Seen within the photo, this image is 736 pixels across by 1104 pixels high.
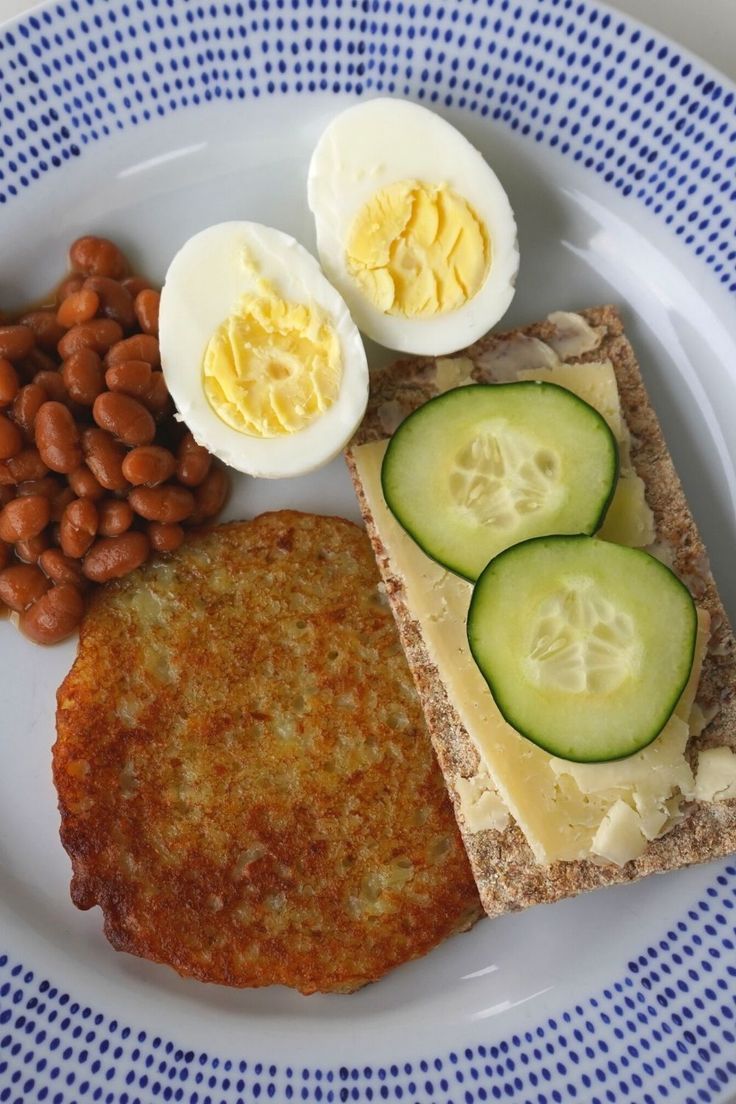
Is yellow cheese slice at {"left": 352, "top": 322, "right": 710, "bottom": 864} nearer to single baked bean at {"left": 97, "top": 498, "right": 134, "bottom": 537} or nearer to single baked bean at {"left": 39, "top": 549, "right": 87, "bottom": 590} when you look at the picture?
single baked bean at {"left": 97, "top": 498, "right": 134, "bottom": 537}

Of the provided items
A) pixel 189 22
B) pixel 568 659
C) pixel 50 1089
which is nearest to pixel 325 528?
pixel 568 659

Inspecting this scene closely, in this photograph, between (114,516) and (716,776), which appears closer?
(716,776)

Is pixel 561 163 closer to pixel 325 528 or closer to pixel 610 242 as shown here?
pixel 610 242

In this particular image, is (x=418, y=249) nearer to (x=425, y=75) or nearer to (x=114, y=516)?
(x=425, y=75)

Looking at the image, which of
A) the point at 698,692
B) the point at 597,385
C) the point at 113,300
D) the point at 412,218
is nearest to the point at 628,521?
the point at 597,385

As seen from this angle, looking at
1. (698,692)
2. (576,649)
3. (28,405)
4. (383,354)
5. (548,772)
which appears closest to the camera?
(576,649)

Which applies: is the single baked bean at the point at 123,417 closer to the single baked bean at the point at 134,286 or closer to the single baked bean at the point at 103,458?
the single baked bean at the point at 103,458
